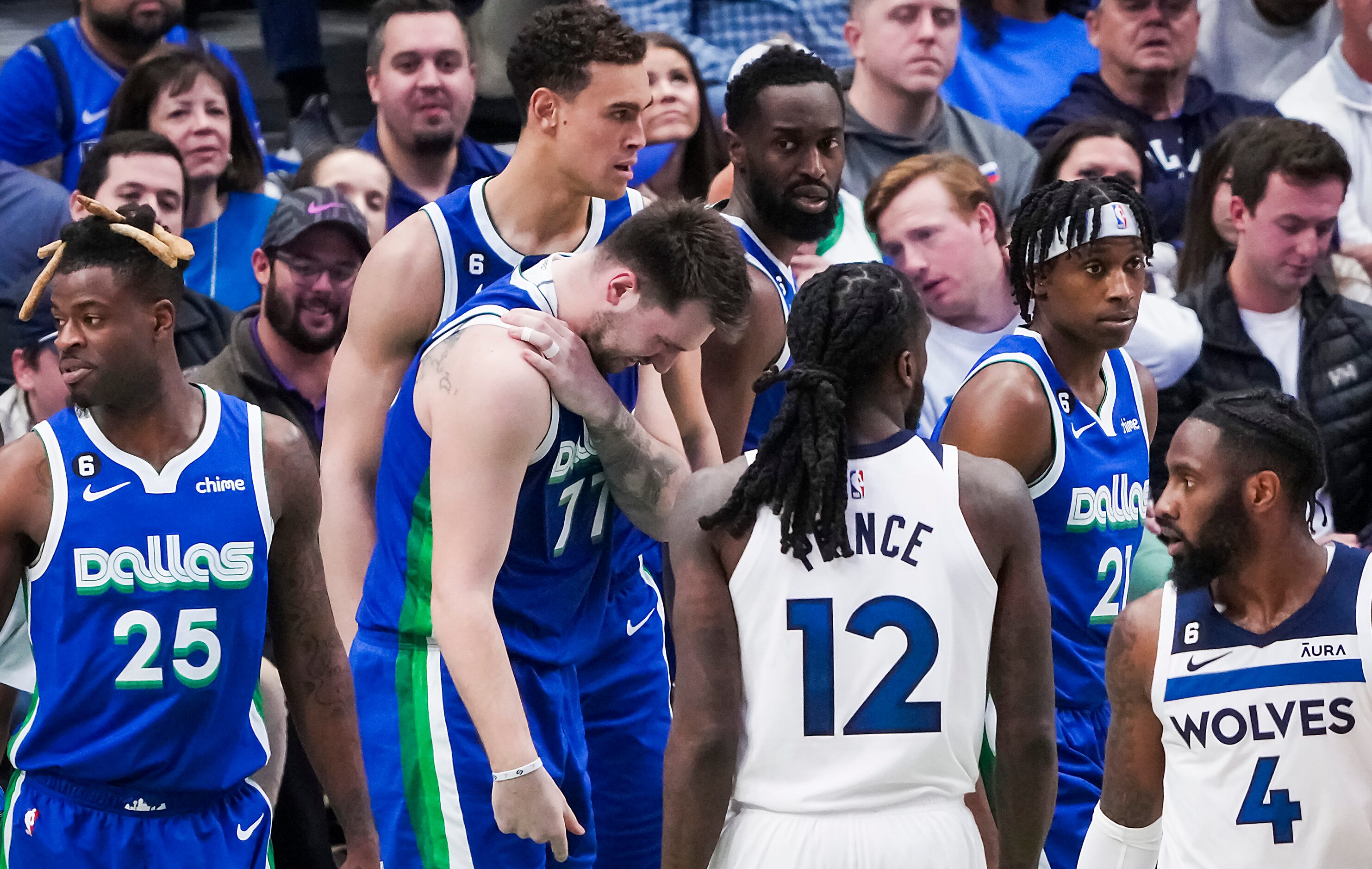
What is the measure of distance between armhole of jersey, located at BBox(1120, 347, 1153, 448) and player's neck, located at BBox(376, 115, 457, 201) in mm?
2965

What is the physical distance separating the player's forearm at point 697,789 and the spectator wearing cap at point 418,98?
145 inches

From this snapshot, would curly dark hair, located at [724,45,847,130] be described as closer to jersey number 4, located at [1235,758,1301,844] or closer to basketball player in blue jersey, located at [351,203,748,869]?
basketball player in blue jersey, located at [351,203,748,869]

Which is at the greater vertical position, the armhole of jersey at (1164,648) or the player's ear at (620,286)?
the player's ear at (620,286)

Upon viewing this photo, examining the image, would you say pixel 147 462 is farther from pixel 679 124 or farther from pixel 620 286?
pixel 679 124

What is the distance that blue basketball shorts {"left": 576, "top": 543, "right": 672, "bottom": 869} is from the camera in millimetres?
4191

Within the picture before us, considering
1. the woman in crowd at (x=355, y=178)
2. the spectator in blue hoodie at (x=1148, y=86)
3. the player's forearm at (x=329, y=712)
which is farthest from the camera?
the spectator in blue hoodie at (x=1148, y=86)

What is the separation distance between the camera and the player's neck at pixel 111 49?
22.5ft

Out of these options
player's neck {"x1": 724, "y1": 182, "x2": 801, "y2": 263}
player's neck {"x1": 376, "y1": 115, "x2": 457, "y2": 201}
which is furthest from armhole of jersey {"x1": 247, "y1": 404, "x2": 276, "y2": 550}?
player's neck {"x1": 376, "y1": 115, "x2": 457, "y2": 201}

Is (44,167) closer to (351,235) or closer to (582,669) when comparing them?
(351,235)

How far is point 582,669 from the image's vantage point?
4.18m

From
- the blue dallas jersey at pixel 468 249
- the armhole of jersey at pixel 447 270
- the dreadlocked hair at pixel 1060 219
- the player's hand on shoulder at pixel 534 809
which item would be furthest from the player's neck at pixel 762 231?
the player's hand on shoulder at pixel 534 809

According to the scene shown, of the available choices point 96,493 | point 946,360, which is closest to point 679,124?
point 946,360

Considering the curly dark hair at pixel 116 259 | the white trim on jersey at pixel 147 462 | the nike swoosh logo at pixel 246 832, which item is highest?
the curly dark hair at pixel 116 259

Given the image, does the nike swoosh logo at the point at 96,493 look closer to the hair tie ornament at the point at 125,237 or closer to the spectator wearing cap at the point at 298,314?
the hair tie ornament at the point at 125,237
